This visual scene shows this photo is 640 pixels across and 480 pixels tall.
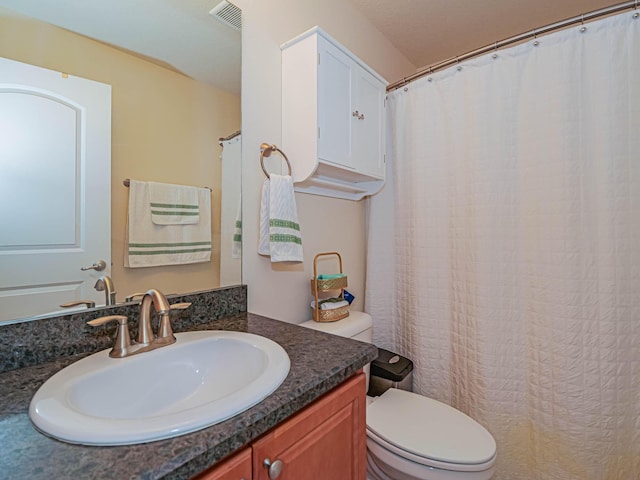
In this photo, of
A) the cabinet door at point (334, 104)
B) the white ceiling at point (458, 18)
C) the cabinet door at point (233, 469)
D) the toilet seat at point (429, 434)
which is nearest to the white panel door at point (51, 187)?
the cabinet door at point (233, 469)

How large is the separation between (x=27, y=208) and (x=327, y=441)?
90 cm

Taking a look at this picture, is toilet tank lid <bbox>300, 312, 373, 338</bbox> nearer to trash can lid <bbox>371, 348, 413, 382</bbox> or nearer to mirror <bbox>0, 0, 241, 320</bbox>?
trash can lid <bbox>371, 348, 413, 382</bbox>

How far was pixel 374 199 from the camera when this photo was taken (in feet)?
5.84

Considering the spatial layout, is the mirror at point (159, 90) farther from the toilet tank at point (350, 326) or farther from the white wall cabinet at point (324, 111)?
the toilet tank at point (350, 326)

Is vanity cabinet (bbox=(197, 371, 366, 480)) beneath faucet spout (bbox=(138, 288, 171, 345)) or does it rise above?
beneath

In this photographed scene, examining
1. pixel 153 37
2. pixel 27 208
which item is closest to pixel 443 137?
pixel 153 37

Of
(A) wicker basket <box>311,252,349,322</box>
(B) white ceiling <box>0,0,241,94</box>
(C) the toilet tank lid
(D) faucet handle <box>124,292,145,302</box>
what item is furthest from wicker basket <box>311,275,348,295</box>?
(B) white ceiling <box>0,0,241,94</box>

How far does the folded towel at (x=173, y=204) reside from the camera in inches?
38.8

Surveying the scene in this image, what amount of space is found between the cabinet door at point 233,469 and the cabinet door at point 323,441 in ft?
0.06

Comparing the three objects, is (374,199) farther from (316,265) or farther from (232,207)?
(232,207)

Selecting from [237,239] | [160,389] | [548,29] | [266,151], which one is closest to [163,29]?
[266,151]

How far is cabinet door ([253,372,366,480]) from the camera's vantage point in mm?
586

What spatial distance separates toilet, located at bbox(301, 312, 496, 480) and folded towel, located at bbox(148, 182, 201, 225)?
0.68 metres

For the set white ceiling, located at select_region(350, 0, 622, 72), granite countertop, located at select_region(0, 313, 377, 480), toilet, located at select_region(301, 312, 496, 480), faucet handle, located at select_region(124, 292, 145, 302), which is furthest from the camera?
white ceiling, located at select_region(350, 0, 622, 72)
